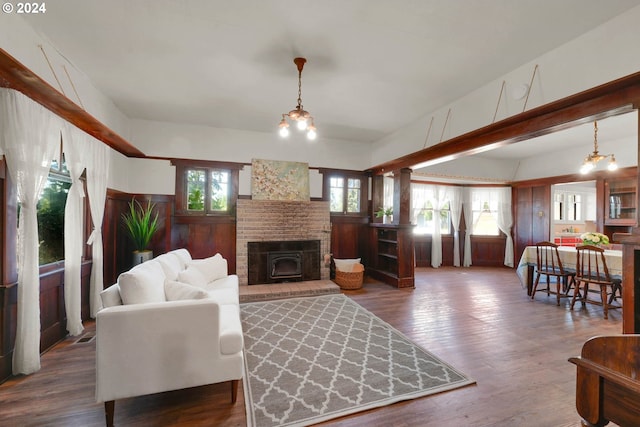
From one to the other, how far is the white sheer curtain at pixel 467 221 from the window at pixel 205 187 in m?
6.29

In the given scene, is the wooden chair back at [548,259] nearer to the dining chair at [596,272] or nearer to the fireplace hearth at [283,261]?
the dining chair at [596,272]

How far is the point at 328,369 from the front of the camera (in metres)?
2.35

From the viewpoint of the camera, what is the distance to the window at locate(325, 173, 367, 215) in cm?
590

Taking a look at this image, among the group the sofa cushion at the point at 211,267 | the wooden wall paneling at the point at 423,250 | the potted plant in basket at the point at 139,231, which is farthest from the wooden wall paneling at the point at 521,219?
the potted plant in basket at the point at 139,231

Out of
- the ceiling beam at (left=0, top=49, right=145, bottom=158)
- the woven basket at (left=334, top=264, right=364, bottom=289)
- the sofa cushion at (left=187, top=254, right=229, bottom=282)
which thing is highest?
the ceiling beam at (left=0, top=49, right=145, bottom=158)

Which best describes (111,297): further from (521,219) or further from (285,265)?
(521,219)

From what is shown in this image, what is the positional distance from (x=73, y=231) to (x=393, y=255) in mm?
5068

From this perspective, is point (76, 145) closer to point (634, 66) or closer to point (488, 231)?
point (634, 66)

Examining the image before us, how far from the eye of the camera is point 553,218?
6438 mm

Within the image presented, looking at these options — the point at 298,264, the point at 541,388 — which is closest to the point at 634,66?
the point at 541,388

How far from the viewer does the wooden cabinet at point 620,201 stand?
5.21 m

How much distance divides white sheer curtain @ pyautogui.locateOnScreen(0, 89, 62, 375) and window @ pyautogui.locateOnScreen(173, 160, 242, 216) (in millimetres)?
2517

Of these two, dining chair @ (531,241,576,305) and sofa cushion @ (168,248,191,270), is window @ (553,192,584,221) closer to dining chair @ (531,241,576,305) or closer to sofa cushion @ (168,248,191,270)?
dining chair @ (531,241,576,305)

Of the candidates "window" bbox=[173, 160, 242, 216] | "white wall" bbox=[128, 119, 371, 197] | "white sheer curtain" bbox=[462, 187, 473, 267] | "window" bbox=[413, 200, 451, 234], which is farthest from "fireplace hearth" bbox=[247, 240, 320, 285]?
"white sheer curtain" bbox=[462, 187, 473, 267]
